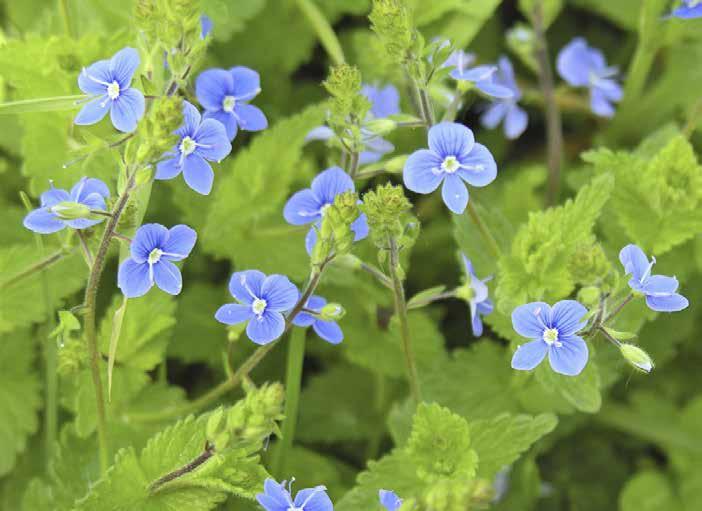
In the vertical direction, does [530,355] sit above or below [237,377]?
above

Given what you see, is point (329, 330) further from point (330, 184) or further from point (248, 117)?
point (248, 117)

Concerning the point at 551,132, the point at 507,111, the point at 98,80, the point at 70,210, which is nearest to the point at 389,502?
the point at 70,210

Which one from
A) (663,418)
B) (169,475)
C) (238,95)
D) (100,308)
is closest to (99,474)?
(169,475)

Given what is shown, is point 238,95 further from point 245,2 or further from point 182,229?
point 245,2

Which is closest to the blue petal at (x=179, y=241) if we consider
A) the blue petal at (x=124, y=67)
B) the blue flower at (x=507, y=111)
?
the blue petal at (x=124, y=67)

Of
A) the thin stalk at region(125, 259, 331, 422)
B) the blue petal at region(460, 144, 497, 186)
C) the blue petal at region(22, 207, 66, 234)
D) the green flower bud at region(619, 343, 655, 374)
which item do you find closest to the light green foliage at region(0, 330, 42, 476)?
the thin stalk at region(125, 259, 331, 422)

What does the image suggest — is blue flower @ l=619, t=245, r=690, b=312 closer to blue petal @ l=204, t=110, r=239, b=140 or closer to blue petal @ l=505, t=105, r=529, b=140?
blue petal @ l=204, t=110, r=239, b=140
